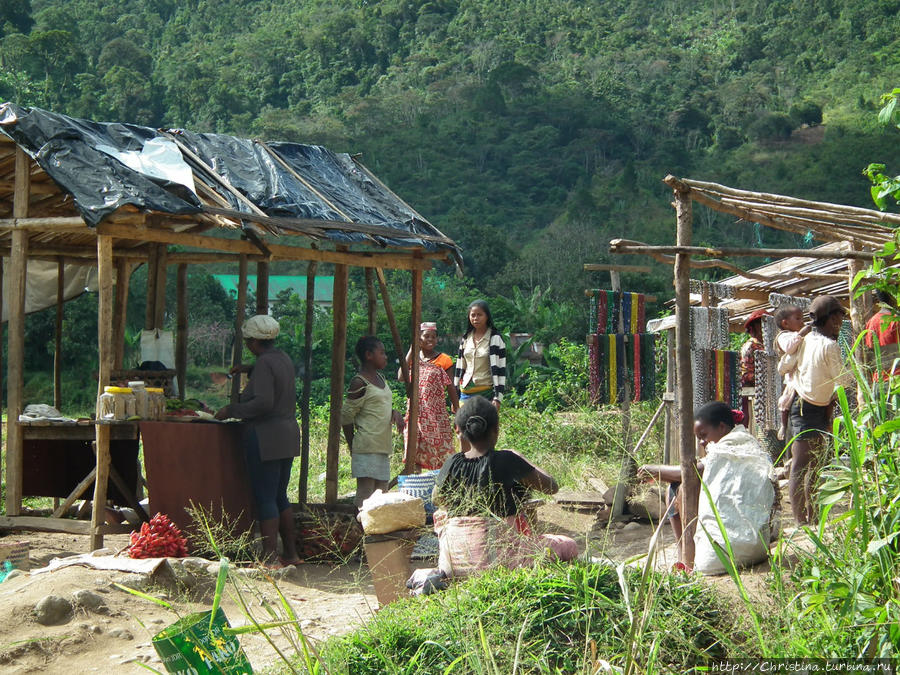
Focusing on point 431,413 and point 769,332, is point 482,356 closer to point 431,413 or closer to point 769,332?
point 431,413

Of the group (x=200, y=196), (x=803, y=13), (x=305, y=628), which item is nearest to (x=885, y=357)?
(x=305, y=628)

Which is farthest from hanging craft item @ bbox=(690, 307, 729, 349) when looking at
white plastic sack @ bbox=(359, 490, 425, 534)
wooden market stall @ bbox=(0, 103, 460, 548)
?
white plastic sack @ bbox=(359, 490, 425, 534)

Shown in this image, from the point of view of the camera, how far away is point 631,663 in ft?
10.7

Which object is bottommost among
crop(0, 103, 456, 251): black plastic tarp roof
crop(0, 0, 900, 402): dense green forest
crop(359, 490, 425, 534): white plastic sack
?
crop(359, 490, 425, 534): white plastic sack

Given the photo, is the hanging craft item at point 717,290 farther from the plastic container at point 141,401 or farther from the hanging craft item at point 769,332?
the plastic container at point 141,401

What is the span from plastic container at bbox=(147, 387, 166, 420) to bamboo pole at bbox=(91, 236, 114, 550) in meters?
0.29

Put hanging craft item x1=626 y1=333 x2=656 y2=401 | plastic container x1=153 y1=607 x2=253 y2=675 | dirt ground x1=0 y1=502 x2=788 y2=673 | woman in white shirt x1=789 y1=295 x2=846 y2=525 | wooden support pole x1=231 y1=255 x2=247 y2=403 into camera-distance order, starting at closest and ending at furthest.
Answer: plastic container x1=153 y1=607 x2=253 y2=675 < dirt ground x1=0 y1=502 x2=788 y2=673 < woman in white shirt x1=789 y1=295 x2=846 y2=525 < wooden support pole x1=231 y1=255 x2=247 y2=403 < hanging craft item x1=626 y1=333 x2=656 y2=401

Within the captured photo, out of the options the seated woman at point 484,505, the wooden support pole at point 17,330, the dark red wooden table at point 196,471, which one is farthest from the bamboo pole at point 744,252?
the wooden support pole at point 17,330

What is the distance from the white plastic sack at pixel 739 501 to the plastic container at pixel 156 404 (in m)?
3.47

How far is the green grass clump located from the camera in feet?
11.9

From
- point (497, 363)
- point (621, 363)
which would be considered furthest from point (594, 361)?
point (497, 363)

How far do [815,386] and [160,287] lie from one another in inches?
214

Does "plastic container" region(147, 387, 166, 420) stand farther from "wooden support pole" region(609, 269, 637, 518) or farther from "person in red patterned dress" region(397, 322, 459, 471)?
"wooden support pole" region(609, 269, 637, 518)

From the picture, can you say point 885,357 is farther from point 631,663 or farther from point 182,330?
point 182,330
